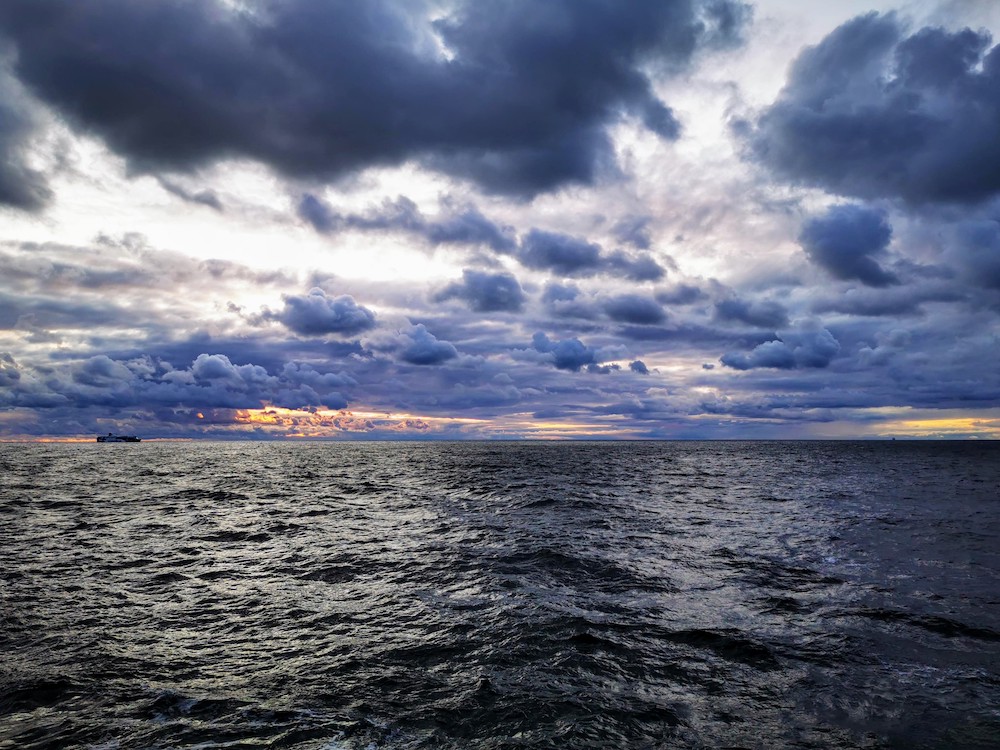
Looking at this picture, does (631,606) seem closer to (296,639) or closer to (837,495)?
(296,639)

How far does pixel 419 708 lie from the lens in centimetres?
914

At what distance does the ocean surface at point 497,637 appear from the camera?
8.64m

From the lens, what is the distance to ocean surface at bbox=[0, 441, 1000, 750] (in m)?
8.64

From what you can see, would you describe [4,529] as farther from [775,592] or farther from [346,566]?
[775,592]

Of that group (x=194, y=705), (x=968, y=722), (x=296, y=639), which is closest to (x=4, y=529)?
(x=296, y=639)

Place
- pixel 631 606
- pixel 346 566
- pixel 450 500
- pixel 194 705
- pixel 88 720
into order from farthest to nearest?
pixel 450 500 < pixel 346 566 < pixel 631 606 < pixel 194 705 < pixel 88 720

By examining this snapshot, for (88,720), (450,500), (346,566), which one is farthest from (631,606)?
(450,500)

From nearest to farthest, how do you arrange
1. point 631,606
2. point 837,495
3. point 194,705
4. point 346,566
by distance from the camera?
point 194,705
point 631,606
point 346,566
point 837,495

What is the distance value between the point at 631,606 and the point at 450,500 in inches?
1117

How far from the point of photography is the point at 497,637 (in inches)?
497

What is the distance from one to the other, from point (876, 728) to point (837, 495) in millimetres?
45447

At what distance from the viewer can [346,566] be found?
19766mm

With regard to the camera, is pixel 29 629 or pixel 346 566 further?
pixel 346 566

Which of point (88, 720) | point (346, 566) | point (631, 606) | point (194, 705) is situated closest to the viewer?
point (88, 720)
